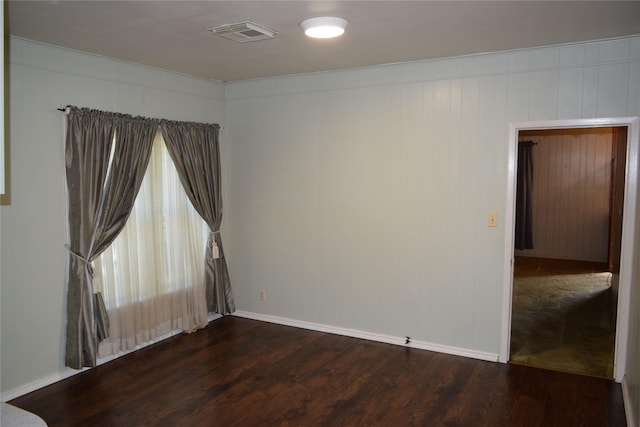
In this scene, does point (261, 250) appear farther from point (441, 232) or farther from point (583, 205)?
point (583, 205)

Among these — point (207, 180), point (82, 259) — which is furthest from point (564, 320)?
point (82, 259)

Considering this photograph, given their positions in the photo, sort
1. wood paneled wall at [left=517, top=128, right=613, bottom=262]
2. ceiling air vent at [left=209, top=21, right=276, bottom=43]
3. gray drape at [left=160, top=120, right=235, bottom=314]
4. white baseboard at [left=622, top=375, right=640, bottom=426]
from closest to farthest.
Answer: white baseboard at [left=622, top=375, right=640, bottom=426] < ceiling air vent at [left=209, top=21, right=276, bottom=43] < gray drape at [left=160, top=120, right=235, bottom=314] < wood paneled wall at [left=517, top=128, right=613, bottom=262]

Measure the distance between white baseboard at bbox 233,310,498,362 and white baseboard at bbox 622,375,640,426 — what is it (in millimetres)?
920

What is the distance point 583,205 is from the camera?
8602 mm

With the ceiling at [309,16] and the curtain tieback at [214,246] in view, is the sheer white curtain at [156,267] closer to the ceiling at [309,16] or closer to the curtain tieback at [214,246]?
the curtain tieback at [214,246]

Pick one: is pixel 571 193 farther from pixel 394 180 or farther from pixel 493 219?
pixel 394 180

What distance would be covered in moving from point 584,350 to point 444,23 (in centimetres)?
313

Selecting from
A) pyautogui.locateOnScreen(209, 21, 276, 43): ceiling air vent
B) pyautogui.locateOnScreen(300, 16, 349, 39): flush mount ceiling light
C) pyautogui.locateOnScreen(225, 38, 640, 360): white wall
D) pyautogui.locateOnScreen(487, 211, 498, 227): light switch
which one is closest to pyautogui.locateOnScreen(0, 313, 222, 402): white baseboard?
pyautogui.locateOnScreen(225, 38, 640, 360): white wall

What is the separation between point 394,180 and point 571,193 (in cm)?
572

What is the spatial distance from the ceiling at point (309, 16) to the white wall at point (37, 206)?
213 mm

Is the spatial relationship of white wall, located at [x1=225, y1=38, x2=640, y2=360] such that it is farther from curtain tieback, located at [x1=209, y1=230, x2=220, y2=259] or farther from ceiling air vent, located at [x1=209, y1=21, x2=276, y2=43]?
ceiling air vent, located at [x1=209, y1=21, x2=276, y2=43]

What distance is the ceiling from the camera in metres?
2.78

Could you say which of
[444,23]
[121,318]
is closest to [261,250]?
[121,318]

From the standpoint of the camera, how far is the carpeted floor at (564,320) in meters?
4.11
